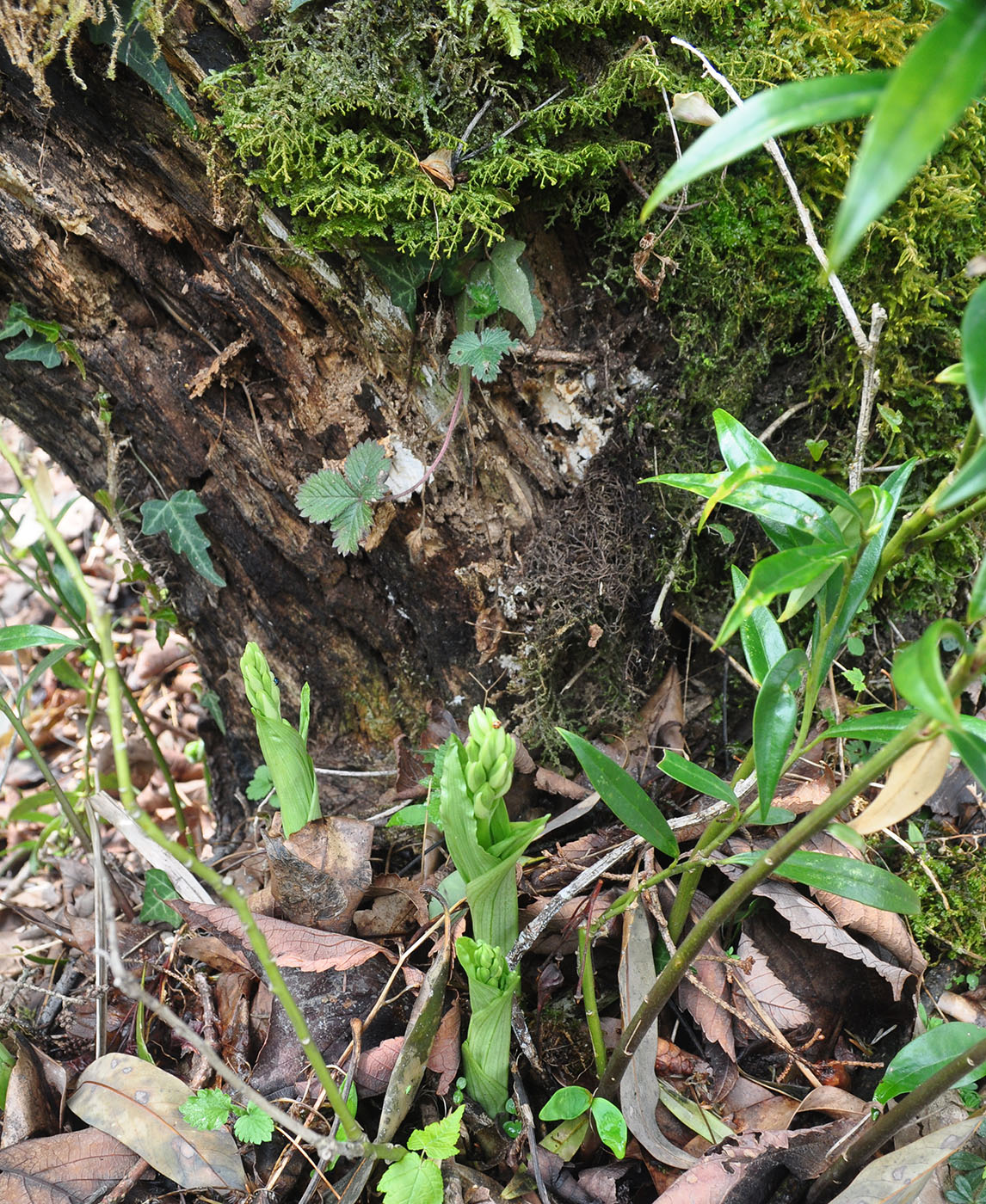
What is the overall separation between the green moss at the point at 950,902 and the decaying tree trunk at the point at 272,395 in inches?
28.1

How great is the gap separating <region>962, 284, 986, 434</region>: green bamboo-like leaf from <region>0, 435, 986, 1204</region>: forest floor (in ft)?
2.96

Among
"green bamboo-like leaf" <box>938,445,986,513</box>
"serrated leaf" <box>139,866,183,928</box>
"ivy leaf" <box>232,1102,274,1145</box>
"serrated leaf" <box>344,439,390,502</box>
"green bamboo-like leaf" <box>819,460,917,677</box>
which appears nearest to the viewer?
"green bamboo-like leaf" <box>938,445,986,513</box>

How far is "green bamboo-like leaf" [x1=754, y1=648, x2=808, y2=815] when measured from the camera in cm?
94

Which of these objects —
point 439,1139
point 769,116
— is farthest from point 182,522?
point 769,116

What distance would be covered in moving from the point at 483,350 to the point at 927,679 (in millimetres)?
1044

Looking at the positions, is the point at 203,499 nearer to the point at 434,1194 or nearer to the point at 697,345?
the point at 697,345

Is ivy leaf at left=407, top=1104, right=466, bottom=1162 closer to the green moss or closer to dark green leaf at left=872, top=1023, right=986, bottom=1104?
dark green leaf at left=872, top=1023, right=986, bottom=1104

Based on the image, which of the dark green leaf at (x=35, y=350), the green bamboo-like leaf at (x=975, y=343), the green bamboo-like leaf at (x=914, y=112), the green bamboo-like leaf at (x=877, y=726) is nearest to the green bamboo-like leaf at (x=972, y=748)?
the green bamboo-like leaf at (x=877, y=726)

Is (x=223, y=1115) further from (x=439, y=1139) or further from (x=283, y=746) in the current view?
(x=283, y=746)

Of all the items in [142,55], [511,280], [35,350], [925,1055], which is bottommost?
[925,1055]

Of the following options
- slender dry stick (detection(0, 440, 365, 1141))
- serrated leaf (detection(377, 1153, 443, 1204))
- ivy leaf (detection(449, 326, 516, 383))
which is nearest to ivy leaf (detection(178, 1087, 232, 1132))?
serrated leaf (detection(377, 1153, 443, 1204))

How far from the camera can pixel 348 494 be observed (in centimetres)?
161

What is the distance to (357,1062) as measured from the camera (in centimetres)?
129

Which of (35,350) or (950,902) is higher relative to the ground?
(35,350)
